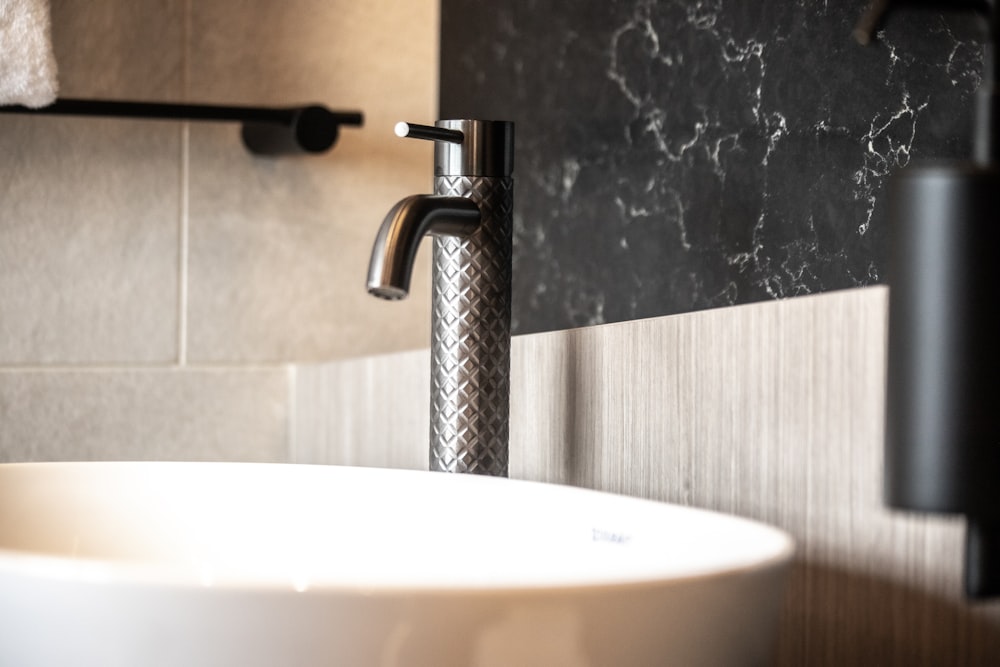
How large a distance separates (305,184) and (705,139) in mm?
→ 650

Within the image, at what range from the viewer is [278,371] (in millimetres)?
1370

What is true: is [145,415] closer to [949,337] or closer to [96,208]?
[96,208]

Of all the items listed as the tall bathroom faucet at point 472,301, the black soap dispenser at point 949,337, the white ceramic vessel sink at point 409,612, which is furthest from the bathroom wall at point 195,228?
the black soap dispenser at point 949,337

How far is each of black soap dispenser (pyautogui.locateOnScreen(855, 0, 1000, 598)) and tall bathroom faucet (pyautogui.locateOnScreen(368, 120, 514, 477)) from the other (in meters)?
0.40

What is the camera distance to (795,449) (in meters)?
0.48

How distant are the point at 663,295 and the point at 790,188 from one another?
0.55ft

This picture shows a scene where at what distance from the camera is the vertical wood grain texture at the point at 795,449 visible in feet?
1.35

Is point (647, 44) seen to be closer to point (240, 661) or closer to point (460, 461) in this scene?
point (460, 461)

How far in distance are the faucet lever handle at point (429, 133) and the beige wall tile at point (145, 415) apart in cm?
73

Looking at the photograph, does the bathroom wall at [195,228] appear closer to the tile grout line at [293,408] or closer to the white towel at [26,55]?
the tile grout line at [293,408]

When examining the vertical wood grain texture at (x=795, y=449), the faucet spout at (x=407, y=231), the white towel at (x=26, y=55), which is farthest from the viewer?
the white towel at (x=26, y=55)

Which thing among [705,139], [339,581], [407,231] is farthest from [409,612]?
[705,139]

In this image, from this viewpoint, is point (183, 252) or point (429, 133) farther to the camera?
point (183, 252)

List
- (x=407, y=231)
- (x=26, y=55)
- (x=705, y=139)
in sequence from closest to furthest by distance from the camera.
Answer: (x=407, y=231) → (x=705, y=139) → (x=26, y=55)
